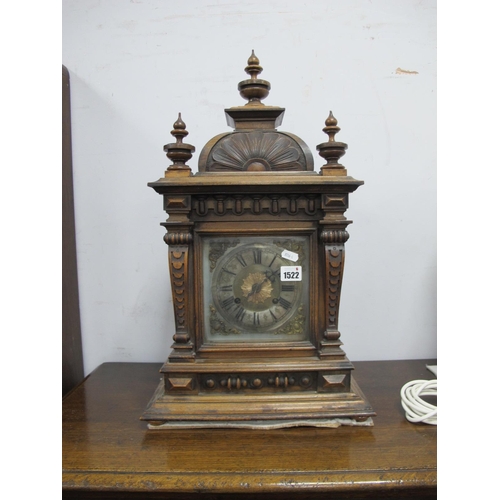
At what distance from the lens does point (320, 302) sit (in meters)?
0.83

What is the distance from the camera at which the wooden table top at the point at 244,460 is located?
63 cm

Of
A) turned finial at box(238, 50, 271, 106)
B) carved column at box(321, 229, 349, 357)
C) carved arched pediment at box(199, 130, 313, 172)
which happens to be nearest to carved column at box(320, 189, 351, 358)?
carved column at box(321, 229, 349, 357)

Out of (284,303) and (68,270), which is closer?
(284,303)

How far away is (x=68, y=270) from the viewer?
3.73 feet

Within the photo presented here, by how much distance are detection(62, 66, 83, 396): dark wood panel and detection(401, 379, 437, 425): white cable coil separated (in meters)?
0.91

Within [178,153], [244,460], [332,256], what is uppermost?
[178,153]

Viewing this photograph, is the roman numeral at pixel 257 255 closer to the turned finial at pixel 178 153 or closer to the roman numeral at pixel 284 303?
the roman numeral at pixel 284 303

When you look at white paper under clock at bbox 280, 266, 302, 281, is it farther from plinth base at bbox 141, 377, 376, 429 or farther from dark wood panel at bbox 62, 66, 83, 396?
dark wood panel at bbox 62, 66, 83, 396

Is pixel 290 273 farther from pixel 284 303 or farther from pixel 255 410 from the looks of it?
pixel 255 410

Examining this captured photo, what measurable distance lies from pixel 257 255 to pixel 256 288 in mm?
72

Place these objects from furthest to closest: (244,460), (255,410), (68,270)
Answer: (68,270) → (255,410) → (244,460)

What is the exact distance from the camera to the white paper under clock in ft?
2.72

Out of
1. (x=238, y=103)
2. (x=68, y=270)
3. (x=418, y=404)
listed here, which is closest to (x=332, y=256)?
(x=418, y=404)

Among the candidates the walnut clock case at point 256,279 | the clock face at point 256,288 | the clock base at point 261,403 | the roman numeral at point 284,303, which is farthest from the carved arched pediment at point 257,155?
the clock base at point 261,403
